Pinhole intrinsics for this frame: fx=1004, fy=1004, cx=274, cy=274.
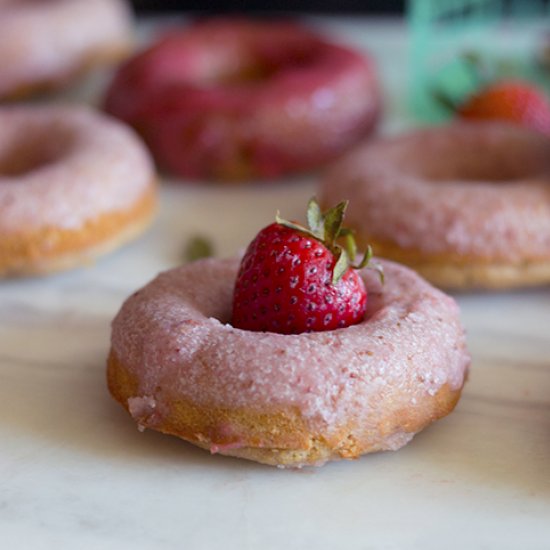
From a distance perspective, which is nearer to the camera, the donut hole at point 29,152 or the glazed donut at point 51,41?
the donut hole at point 29,152

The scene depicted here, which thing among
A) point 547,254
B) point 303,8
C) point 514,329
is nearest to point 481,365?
point 514,329

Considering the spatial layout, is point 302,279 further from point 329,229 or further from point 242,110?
point 242,110

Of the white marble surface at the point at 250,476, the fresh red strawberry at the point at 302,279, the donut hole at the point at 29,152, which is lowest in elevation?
the white marble surface at the point at 250,476

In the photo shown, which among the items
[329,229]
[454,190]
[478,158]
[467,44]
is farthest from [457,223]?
[467,44]

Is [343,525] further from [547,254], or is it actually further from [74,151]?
[74,151]

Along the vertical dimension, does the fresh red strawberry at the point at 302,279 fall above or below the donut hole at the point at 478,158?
above

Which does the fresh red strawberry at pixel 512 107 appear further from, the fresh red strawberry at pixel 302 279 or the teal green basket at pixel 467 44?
the fresh red strawberry at pixel 302 279

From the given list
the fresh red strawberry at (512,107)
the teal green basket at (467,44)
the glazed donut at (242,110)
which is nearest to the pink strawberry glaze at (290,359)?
the glazed donut at (242,110)
